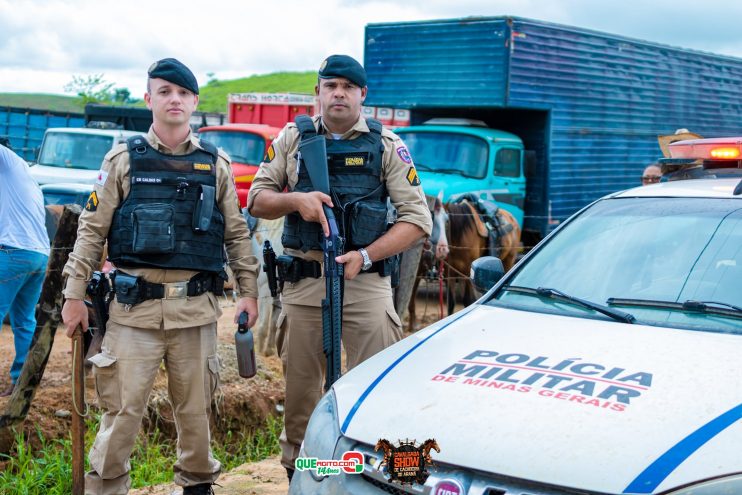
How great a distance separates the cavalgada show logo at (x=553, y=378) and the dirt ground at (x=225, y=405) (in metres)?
2.02

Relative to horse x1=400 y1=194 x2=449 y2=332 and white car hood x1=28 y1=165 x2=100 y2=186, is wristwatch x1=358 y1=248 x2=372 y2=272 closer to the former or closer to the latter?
horse x1=400 y1=194 x2=449 y2=332

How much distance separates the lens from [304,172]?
417 centimetres

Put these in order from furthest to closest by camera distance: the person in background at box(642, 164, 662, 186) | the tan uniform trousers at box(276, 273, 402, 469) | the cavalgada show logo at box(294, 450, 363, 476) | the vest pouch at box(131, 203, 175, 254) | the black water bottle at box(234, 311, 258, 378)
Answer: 1. the person in background at box(642, 164, 662, 186)
2. the tan uniform trousers at box(276, 273, 402, 469)
3. the black water bottle at box(234, 311, 258, 378)
4. the vest pouch at box(131, 203, 175, 254)
5. the cavalgada show logo at box(294, 450, 363, 476)

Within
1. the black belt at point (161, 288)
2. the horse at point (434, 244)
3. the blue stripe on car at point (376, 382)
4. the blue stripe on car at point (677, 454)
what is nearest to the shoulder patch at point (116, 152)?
the black belt at point (161, 288)

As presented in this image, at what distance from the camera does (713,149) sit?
434 centimetres

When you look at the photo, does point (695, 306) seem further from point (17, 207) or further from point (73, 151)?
point (73, 151)

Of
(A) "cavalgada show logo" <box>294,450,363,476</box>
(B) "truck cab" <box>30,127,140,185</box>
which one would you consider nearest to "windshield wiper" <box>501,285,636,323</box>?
(A) "cavalgada show logo" <box>294,450,363,476</box>

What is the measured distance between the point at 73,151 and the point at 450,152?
5.34m

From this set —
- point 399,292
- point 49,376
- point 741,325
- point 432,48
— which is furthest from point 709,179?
point 432,48

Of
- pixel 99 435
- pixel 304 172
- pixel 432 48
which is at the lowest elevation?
pixel 99 435

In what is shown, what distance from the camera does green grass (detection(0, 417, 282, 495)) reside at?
467cm

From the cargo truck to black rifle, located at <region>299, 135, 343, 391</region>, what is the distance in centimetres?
666

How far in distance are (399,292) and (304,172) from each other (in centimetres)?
481

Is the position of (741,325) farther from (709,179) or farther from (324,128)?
(324,128)
